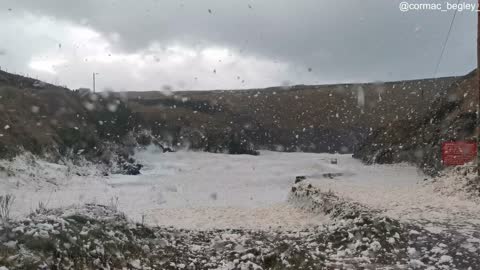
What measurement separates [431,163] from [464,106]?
363 cm

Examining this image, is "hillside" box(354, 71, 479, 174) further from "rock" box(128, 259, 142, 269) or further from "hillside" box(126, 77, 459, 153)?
"hillside" box(126, 77, 459, 153)

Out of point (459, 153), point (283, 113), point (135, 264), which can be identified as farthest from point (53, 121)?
point (283, 113)

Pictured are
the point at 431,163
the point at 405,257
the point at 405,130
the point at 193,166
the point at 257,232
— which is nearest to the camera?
the point at 405,257

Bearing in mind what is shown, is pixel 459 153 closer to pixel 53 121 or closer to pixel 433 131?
pixel 433 131

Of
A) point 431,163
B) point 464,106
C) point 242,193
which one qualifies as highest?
point 464,106

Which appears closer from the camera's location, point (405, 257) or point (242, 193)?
point (405, 257)

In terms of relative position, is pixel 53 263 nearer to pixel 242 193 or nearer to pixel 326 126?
pixel 242 193

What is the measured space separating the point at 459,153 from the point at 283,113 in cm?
5464

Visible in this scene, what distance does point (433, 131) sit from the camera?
993 inches

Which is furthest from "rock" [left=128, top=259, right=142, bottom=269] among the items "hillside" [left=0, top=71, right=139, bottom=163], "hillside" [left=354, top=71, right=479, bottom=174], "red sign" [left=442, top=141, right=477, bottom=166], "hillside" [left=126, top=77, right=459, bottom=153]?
"hillside" [left=126, top=77, right=459, bottom=153]

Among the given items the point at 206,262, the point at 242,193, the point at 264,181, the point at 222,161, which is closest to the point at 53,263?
the point at 206,262

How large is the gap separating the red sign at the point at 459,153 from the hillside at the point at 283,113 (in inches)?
1229

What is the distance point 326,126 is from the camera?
67000 mm

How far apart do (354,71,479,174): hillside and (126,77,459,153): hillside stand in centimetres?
1939
